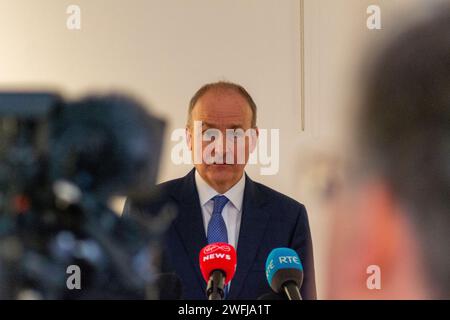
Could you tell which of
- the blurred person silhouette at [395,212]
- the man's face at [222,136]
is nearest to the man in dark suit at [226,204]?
the man's face at [222,136]

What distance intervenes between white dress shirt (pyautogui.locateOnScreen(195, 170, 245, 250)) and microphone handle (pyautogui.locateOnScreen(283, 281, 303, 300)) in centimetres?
88

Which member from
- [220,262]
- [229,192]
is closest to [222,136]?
[229,192]

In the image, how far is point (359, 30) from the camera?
13.3ft

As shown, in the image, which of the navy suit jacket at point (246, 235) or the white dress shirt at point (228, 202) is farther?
the white dress shirt at point (228, 202)

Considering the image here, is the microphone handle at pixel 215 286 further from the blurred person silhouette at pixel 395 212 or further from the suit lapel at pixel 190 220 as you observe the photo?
the blurred person silhouette at pixel 395 212

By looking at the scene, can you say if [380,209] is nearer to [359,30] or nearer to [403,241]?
[403,241]

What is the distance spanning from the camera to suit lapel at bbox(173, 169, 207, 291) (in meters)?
3.97

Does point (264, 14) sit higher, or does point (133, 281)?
point (264, 14)

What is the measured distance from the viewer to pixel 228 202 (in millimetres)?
4043

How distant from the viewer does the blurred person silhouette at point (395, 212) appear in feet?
13.1

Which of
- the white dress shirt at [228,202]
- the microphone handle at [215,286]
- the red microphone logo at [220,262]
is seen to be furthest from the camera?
the white dress shirt at [228,202]
